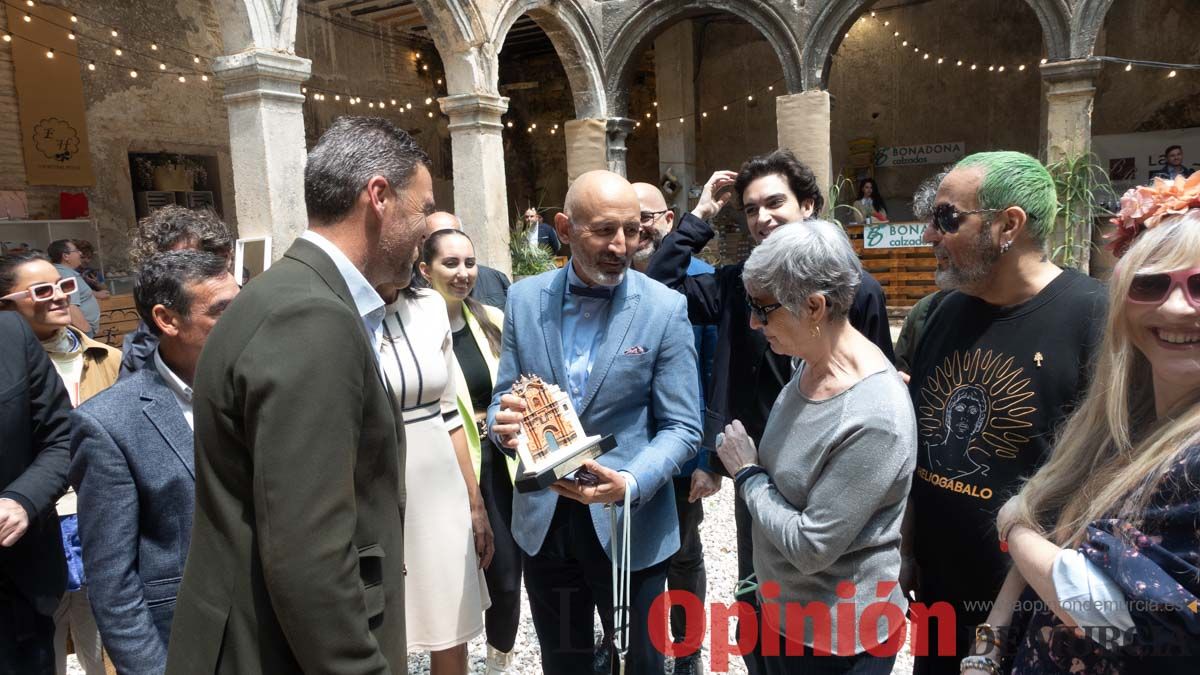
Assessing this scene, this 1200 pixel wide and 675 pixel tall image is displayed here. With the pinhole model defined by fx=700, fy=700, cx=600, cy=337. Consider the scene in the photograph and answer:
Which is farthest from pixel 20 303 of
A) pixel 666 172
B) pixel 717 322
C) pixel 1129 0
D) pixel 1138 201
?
pixel 1129 0

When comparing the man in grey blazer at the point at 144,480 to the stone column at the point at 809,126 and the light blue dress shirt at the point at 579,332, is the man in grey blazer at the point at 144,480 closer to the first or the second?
the light blue dress shirt at the point at 579,332

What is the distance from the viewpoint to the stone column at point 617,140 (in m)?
10.4

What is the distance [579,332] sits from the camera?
7.29 ft

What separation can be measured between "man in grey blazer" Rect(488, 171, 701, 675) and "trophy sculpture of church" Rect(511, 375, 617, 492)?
0.69 ft

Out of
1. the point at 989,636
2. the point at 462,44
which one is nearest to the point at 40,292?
the point at 989,636

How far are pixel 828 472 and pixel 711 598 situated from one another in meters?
2.23

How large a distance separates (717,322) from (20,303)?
2.59 meters

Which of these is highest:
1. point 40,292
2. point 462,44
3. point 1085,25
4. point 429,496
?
point 462,44

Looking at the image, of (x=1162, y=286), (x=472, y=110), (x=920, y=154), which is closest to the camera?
(x=1162, y=286)

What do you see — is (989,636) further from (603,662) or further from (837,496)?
(603,662)

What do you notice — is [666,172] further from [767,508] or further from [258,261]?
[767,508]

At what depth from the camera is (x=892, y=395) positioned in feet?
5.22

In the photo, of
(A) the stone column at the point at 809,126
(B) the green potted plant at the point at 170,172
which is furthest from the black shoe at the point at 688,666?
(B) the green potted plant at the point at 170,172

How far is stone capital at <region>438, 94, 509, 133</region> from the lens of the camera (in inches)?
325
